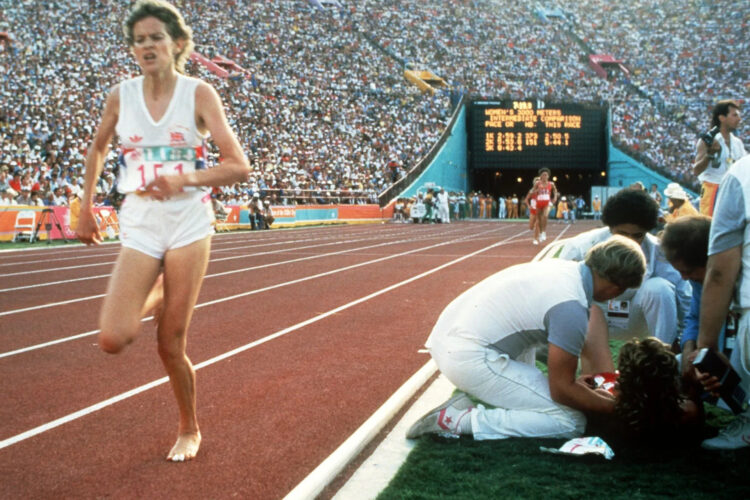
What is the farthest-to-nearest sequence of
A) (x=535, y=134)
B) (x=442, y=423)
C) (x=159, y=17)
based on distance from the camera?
(x=535, y=134)
(x=442, y=423)
(x=159, y=17)

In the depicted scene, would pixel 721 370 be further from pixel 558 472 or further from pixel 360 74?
pixel 360 74

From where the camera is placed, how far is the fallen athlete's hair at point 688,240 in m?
4.00

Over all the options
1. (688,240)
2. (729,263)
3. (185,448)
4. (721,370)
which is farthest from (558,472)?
(185,448)

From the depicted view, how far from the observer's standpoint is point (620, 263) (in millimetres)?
3652

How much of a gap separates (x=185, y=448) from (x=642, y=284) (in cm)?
314

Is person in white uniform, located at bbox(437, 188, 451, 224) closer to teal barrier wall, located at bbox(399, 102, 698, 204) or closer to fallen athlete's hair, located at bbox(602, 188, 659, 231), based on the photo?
teal barrier wall, located at bbox(399, 102, 698, 204)

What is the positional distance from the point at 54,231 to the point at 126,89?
1850 cm

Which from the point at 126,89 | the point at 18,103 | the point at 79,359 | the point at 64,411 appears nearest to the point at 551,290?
the point at 126,89

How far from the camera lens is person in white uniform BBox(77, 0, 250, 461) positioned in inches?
139

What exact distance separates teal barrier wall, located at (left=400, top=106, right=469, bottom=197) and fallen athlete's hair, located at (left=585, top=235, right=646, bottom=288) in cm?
3611

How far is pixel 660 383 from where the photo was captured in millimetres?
3818

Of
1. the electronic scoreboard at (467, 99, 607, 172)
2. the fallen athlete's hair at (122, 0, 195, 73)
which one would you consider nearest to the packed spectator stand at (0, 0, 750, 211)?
the electronic scoreboard at (467, 99, 607, 172)

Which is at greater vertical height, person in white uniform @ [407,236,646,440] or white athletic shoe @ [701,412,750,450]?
person in white uniform @ [407,236,646,440]

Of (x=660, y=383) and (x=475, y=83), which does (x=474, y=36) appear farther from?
(x=660, y=383)
